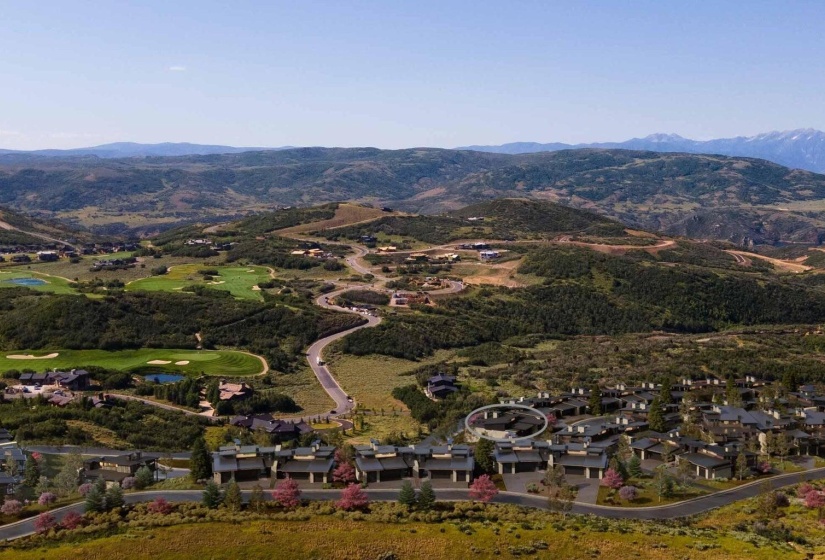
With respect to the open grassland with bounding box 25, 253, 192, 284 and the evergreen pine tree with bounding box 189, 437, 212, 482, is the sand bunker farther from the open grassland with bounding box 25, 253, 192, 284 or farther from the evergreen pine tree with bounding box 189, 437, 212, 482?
the evergreen pine tree with bounding box 189, 437, 212, 482

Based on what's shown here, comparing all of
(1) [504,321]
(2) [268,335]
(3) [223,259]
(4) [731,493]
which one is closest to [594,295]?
(1) [504,321]

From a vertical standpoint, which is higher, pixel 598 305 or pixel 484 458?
pixel 484 458

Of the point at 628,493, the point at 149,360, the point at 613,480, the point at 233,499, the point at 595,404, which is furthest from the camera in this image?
the point at 149,360

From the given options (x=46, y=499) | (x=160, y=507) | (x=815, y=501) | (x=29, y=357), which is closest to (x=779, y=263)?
(x=815, y=501)

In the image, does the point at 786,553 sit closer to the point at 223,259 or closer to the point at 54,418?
the point at 54,418

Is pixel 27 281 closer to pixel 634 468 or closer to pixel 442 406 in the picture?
pixel 442 406

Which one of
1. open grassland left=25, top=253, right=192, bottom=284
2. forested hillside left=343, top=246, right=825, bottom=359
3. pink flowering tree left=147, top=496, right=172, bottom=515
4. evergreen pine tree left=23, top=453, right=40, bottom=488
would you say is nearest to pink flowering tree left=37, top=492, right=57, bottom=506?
evergreen pine tree left=23, top=453, right=40, bottom=488
